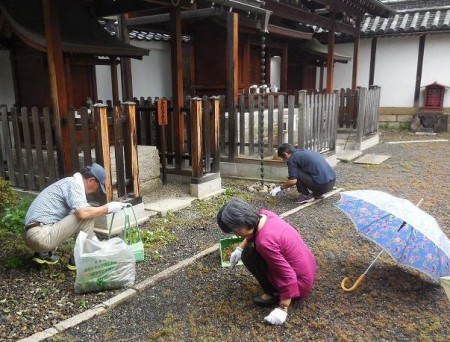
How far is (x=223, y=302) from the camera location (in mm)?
3717

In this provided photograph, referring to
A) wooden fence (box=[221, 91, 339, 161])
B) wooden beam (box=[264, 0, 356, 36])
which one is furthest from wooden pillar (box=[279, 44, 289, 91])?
wooden fence (box=[221, 91, 339, 161])

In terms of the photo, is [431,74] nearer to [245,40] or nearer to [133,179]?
[245,40]

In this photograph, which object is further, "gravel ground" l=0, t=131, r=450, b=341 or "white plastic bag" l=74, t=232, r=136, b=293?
"white plastic bag" l=74, t=232, r=136, b=293

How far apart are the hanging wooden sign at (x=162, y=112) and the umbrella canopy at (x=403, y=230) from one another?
12.3 feet

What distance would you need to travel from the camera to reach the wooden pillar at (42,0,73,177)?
5047 mm

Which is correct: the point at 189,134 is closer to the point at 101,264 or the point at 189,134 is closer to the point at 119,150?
the point at 119,150

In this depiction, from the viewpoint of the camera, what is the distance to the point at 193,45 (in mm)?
10742

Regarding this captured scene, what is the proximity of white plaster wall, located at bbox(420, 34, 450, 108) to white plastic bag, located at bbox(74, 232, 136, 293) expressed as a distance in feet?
49.2

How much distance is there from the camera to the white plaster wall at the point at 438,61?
15.1 meters

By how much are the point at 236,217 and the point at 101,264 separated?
1412mm

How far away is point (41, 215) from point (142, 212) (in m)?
1.77

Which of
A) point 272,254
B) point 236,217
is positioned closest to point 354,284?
point 272,254

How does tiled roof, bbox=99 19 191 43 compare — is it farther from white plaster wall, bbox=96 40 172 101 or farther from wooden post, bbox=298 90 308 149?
wooden post, bbox=298 90 308 149

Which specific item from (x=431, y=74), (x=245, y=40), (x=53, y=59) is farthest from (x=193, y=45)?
(x=431, y=74)
